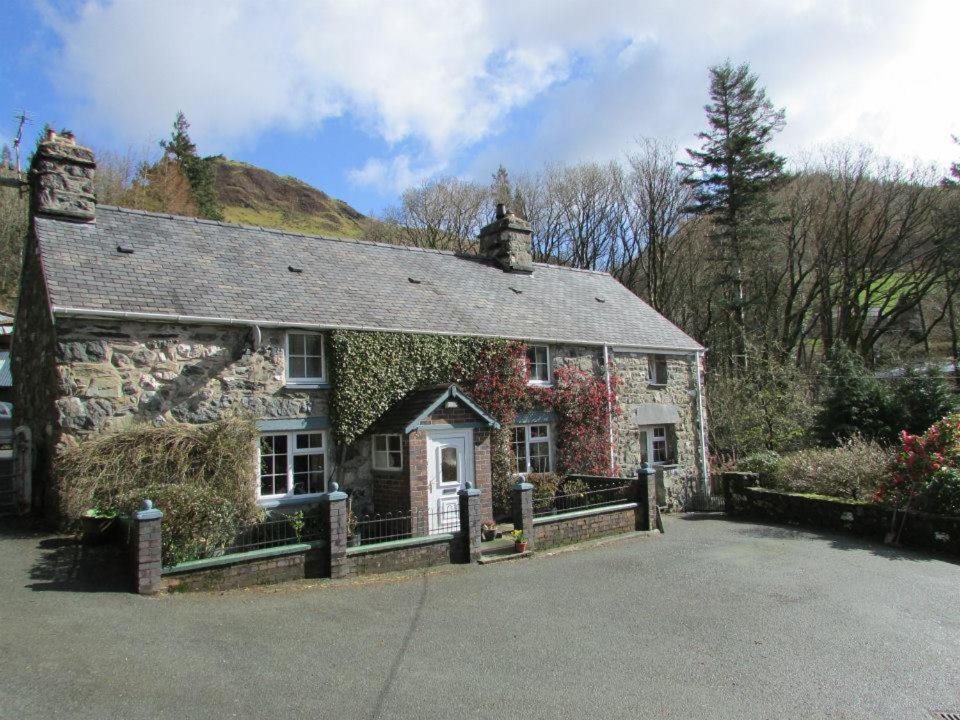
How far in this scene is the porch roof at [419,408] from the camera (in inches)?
520

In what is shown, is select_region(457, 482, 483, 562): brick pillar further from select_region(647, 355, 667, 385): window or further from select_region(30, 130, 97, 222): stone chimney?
select_region(30, 130, 97, 222): stone chimney

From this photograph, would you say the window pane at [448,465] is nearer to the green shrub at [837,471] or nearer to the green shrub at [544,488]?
the green shrub at [544,488]

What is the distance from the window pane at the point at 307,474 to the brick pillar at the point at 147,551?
444 cm

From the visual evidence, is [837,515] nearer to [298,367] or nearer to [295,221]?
[298,367]

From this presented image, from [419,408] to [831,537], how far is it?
988 centimetres

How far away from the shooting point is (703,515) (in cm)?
1859

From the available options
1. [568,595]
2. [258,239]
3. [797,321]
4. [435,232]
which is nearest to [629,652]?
[568,595]

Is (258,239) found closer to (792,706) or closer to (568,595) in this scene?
(568,595)

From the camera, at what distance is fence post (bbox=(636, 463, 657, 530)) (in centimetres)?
1493

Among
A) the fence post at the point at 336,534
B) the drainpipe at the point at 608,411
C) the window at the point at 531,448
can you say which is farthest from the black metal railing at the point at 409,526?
the drainpipe at the point at 608,411

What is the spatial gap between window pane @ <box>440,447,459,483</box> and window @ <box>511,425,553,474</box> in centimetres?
268

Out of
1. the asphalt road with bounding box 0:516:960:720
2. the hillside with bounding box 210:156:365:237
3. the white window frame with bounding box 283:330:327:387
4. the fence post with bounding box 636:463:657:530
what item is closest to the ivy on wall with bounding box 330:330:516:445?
the white window frame with bounding box 283:330:327:387

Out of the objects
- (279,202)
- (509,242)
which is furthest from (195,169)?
(279,202)

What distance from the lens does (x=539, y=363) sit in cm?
1750
